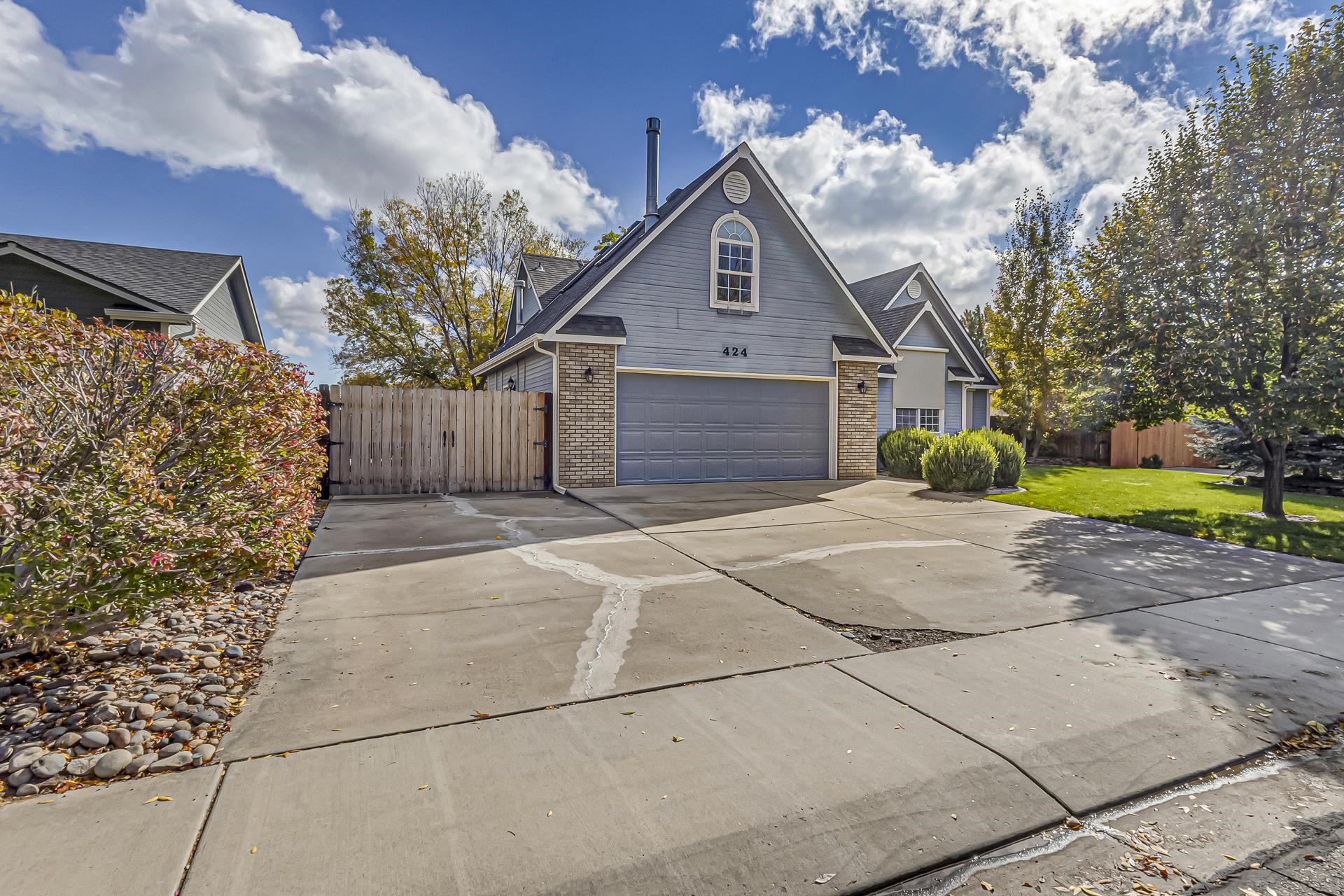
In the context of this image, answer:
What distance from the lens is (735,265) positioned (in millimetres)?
12992

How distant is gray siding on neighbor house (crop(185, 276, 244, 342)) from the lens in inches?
606

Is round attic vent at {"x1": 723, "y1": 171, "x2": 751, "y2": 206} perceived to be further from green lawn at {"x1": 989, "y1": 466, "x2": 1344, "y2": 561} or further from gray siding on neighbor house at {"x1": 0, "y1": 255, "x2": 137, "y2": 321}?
gray siding on neighbor house at {"x1": 0, "y1": 255, "x2": 137, "y2": 321}

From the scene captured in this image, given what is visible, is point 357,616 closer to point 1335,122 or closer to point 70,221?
point 1335,122

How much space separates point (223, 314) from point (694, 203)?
13.9m

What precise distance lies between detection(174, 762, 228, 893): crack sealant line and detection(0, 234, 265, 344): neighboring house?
40.8ft

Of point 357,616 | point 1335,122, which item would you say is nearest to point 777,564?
point 357,616

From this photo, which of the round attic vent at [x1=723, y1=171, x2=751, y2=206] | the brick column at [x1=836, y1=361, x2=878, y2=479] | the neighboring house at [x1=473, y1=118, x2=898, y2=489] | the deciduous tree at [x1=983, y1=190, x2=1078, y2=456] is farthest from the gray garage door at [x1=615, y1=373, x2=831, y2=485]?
the deciduous tree at [x1=983, y1=190, x2=1078, y2=456]

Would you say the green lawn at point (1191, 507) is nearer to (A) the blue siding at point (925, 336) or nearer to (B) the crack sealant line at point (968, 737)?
(A) the blue siding at point (925, 336)

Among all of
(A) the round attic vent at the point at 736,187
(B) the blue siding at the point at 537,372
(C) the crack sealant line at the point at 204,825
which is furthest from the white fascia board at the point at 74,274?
(C) the crack sealant line at the point at 204,825

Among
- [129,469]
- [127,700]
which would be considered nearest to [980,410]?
[129,469]

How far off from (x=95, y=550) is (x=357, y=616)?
5.34ft

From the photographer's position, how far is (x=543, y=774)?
2430mm

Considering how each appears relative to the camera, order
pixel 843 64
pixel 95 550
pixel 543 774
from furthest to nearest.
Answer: pixel 843 64 < pixel 95 550 < pixel 543 774

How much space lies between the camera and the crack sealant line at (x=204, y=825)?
1.83 metres
